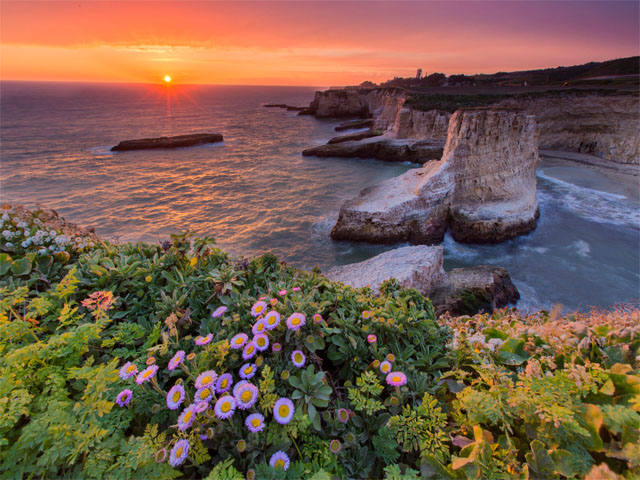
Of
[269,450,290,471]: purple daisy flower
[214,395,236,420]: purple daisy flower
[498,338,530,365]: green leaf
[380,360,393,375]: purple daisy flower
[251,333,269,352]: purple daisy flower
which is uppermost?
[251,333,269,352]: purple daisy flower

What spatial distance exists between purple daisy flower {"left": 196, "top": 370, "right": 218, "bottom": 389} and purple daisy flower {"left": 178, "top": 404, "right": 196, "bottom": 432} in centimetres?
12

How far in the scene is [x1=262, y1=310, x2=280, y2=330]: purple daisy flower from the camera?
6.41ft

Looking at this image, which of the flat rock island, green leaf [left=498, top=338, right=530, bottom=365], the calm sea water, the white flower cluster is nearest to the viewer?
green leaf [left=498, top=338, right=530, bottom=365]

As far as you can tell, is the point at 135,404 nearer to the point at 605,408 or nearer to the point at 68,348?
the point at 68,348

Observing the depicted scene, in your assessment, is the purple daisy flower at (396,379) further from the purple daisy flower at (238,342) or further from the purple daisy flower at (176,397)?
the purple daisy flower at (176,397)

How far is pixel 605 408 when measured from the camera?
5.23ft

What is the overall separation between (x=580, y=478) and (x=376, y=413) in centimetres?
104

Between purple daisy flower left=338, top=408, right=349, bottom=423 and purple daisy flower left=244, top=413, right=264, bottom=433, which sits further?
purple daisy flower left=338, top=408, right=349, bottom=423

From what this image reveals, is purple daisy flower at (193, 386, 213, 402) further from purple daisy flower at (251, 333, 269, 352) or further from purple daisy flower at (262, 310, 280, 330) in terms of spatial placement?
purple daisy flower at (262, 310, 280, 330)

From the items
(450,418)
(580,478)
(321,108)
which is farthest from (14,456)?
(321,108)

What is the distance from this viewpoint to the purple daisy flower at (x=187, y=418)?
1507 millimetres

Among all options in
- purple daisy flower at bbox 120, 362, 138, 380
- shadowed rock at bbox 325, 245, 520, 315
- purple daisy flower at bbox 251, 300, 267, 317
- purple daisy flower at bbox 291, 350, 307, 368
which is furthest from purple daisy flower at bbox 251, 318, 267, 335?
shadowed rock at bbox 325, 245, 520, 315

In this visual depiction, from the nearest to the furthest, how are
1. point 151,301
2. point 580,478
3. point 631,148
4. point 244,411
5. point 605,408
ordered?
point 580,478, point 605,408, point 244,411, point 151,301, point 631,148

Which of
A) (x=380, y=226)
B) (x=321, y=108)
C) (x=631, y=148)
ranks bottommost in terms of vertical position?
(x=380, y=226)
